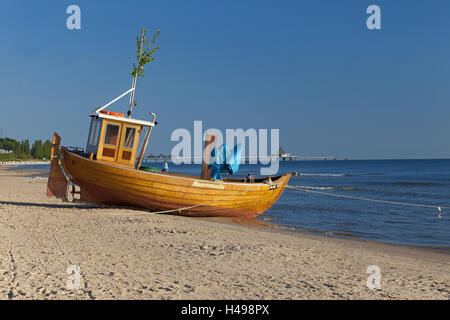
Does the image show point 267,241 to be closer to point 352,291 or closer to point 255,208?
point 352,291

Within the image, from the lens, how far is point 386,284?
5949 mm

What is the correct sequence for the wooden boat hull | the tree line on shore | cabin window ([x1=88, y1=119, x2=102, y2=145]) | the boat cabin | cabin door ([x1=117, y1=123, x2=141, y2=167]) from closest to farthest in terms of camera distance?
the wooden boat hull, the boat cabin, cabin window ([x1=88, y1=119, x2=102, y2=145]), cabin door ([x1=117, y1=123, x2=141, y2=167]), the tree line on shore

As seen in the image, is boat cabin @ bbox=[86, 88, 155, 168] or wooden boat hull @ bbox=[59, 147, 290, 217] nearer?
wooden boat hull @ bbox=[59, 147, 290, 217]

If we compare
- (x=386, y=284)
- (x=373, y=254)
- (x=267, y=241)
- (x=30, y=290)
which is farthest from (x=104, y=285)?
(x=373, y=254)

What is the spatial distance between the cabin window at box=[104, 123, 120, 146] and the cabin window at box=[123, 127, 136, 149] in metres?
0.31

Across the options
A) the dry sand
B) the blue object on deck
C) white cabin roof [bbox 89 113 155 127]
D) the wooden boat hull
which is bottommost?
the dry sand

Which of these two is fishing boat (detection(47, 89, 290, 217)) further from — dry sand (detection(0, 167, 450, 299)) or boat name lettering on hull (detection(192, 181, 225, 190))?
dry sand (detection(0, 167, 450, 299))

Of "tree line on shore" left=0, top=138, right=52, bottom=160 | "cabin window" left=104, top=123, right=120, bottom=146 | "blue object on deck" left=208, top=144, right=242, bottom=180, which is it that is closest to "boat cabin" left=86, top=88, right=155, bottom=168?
"cabin window" left=104, top=123, right=120, bottom=146

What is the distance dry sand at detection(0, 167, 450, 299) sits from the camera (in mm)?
5223

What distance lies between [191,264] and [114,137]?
7576 millimetres

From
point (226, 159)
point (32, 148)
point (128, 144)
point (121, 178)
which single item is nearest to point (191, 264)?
point (121, 178)

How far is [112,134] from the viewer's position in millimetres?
13008

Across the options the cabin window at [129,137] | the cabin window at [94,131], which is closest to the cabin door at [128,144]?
the cabin window at [129,137]
